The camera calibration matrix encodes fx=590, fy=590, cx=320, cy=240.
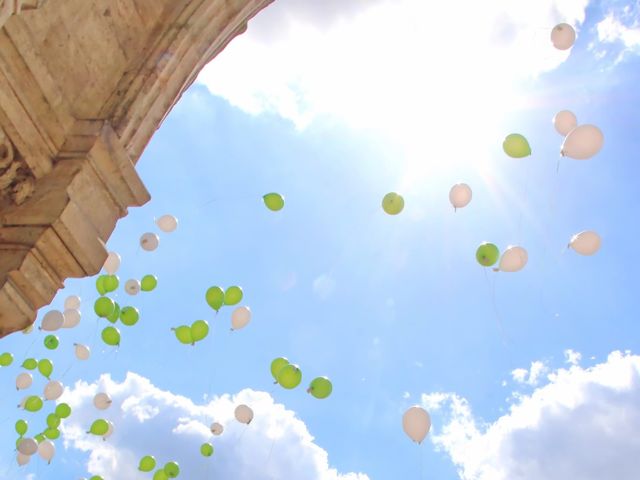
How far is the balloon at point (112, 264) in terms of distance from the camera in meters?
Result: 5.59

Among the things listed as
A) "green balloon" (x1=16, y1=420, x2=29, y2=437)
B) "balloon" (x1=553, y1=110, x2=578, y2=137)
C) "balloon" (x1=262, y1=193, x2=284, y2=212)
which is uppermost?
"balloon" (x1=553, y1=110, x2=578, y2=137)

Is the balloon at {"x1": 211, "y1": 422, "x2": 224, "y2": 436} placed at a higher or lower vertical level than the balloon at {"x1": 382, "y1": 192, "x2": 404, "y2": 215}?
lower

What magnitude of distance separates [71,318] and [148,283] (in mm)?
794

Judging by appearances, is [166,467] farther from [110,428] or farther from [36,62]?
[36,62]

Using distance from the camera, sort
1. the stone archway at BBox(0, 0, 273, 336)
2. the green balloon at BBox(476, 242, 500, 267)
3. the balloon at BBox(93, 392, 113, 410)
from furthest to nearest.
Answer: the balloon at BBox(93, 392, 113, 410) < the green balloon at BBox(476, 242, 500, 267) < the stone archway at BBox(0, 0, 273, 336)

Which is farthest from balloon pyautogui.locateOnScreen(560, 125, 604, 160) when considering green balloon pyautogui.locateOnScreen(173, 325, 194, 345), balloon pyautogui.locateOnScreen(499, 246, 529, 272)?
green balloon pyautogui.locateOnScreen(173, 325, 194, 345)

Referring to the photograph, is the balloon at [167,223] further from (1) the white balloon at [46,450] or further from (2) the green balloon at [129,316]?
(1) the white balloon at [46,450]

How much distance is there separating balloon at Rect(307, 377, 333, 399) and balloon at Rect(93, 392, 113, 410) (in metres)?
2.45

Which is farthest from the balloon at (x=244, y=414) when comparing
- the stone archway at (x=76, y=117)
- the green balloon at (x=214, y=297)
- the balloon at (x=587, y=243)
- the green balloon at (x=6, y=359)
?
the balloon at (x=587, y=243)

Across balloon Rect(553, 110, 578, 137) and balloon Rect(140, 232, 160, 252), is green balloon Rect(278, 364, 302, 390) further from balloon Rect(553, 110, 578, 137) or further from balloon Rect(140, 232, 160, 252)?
balloon Rect(553, 110, 578, 137)

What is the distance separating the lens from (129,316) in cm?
541

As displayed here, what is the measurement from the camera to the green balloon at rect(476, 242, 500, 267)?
516 cm

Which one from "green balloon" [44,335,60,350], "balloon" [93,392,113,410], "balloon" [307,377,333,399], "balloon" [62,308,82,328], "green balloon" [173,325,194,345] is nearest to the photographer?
"balloon" [307,377,333,399]

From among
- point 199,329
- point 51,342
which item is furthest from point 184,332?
point 51,342
